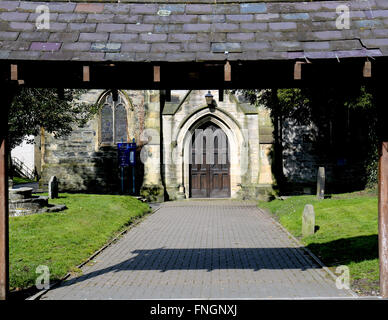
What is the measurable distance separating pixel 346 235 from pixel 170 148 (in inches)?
480

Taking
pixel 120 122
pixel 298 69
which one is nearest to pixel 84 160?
pixel 120 122

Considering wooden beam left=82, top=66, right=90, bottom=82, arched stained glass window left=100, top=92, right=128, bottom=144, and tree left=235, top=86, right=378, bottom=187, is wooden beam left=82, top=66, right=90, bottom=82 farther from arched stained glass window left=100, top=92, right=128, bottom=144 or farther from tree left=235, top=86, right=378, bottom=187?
arched stained glass window left=100, top=92, right=128, bottom=144

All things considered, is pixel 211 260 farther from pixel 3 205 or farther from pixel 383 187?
pixel 3 205

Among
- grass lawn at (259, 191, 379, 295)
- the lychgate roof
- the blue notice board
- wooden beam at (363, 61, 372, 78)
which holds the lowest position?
grass lawn at (259, 191, 379, 295)

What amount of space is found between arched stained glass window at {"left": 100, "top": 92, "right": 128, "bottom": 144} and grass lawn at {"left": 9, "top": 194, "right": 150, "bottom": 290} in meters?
6.47

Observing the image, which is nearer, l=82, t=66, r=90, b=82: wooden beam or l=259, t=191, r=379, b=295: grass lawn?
l=82, t=66, r=90, b=82: wooden beam

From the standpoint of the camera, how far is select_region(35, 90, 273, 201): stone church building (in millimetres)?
21156

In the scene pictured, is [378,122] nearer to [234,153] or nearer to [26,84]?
[26,84]

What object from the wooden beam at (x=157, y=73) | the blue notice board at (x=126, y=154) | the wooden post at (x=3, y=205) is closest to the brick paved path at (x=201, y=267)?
→ the wooden post at (x=3, y=205)

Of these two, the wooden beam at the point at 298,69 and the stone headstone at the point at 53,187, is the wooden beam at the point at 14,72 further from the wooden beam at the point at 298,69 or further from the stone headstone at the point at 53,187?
the stone headstone at the point at 53,187

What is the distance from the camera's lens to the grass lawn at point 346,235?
778cm

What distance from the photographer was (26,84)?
6422 mm

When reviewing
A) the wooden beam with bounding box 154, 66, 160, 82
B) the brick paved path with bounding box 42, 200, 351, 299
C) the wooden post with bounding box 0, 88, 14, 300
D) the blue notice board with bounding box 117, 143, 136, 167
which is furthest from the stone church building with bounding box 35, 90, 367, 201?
the wooden beam with bounding box 154, 66, 160, 82
